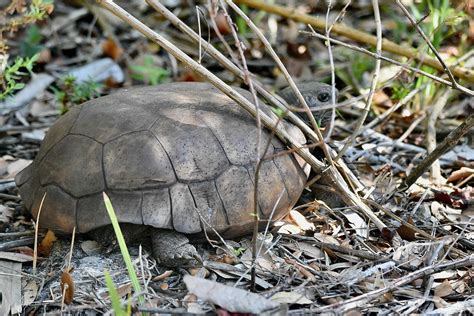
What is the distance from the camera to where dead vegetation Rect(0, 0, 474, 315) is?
3.44 meters

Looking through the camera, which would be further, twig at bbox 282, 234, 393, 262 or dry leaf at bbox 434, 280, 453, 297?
twig at bbox 282, 234, 393, 262

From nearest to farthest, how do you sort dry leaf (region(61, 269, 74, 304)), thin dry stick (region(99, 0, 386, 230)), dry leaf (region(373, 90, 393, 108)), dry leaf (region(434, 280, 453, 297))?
dry leaf (region(61, 269, 74, 304)), dry leaf (region(434, 280, 453, 297)), thin dry stick (region(99, 0, 386, 230)), dry leaf (region(373, 90, 393, 108))

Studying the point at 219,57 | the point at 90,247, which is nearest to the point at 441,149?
the point at 219,57

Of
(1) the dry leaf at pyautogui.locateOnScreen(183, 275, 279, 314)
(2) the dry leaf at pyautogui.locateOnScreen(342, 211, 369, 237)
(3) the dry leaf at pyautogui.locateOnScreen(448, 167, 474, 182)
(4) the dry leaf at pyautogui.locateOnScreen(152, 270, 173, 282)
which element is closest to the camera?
(1) the dry leaf at pyautogui.locateOnScreen(183, 275, 279, 314)

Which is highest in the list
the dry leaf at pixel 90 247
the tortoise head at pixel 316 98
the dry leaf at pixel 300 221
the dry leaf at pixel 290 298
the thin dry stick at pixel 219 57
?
the thin dry stick at pixel 219 57

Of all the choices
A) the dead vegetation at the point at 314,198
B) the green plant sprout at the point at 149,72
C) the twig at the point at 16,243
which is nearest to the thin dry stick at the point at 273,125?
the dead vegetation at the point at 314,198

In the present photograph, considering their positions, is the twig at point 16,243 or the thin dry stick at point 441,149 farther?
the thin dry stick at point 441,149

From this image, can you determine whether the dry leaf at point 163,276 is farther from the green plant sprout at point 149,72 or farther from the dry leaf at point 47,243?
the green plant sprout at point 149,72

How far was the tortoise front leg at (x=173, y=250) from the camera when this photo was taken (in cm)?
369

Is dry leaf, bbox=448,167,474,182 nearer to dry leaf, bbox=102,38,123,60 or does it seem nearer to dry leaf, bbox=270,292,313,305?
dry leaf, bbox=270,292,313,305

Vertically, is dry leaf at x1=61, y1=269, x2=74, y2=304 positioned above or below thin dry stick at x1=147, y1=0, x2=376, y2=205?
below

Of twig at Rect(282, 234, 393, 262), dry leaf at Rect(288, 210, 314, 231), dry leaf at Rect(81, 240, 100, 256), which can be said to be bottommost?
dry leaf at Rect(81, 240, 100, 256)

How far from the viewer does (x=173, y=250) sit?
12.1 ft

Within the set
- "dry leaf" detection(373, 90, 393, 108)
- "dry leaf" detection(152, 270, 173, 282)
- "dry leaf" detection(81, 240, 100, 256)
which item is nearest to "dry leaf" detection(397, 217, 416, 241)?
"dry leaf" detection(152, 270, 173, 282)
